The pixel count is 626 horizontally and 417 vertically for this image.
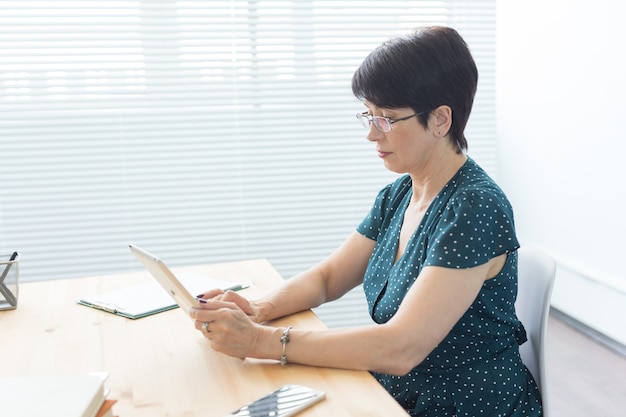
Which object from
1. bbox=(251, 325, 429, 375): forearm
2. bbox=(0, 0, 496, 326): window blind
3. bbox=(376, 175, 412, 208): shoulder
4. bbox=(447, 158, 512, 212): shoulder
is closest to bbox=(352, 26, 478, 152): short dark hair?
bbox=(447, 158, 512, 212): shoulder

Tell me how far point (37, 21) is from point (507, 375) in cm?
259

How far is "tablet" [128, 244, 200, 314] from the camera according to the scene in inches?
51.3

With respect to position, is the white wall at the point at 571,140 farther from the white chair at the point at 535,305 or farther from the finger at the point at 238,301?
the finger at the point at 238,301

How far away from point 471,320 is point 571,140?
84.3 inches

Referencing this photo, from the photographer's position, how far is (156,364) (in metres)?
1.36

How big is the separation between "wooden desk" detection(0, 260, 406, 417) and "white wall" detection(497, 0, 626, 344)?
198 cm

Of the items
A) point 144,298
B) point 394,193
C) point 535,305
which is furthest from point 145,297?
point 535,305

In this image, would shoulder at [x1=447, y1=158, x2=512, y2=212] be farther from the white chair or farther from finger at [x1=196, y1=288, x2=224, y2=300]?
finger at [x1=196, y1=288, x2=224, y2=300]

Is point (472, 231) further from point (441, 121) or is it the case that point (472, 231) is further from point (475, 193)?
point (441, 121)

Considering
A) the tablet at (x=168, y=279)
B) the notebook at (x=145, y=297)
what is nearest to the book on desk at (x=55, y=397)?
the tablet at (x=168, y=279)

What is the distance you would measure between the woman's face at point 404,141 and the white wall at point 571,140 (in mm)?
1734

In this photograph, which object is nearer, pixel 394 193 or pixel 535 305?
pixel 535 305

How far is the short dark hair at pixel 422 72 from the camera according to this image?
1.52 meters

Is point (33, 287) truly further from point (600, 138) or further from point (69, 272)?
point (600, 138)
